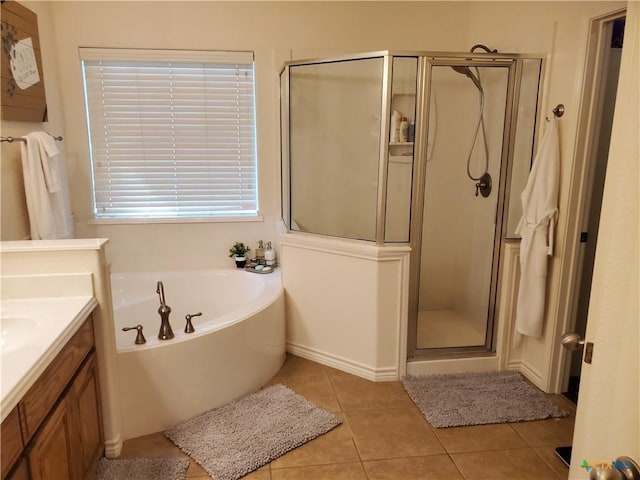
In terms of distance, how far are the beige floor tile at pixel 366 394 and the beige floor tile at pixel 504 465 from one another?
49 centimetres

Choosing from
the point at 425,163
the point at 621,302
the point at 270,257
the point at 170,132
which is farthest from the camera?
the point at 270,257

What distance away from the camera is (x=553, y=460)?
219 cm

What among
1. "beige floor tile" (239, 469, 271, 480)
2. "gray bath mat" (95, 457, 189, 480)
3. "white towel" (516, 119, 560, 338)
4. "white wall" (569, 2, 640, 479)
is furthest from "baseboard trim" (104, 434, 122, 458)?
"white towel" (516, 119, 560, 338)

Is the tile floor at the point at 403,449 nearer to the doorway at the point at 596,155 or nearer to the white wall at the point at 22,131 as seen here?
the doorway at the point at 596,155

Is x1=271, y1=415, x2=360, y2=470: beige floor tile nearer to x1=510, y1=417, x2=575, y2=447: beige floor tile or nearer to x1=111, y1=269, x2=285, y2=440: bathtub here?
x1=111, y1=269, x2=285, y2=440: bathtub

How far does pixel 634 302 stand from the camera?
884 mm

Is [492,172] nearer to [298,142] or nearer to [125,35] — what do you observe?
[298,142]

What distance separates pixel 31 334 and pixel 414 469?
5.49ft

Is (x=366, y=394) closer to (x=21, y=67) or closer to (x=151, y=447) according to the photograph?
(x=151, y=447)

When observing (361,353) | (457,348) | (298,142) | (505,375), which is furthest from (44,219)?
(505,375)

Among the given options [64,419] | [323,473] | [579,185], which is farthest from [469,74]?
[64,419]

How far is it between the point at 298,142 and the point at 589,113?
1672 millimetres

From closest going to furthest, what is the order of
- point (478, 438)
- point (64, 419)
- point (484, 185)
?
point (64, 419), point (478, 438), point (484, 185)

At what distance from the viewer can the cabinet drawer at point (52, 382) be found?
53.0 inches
